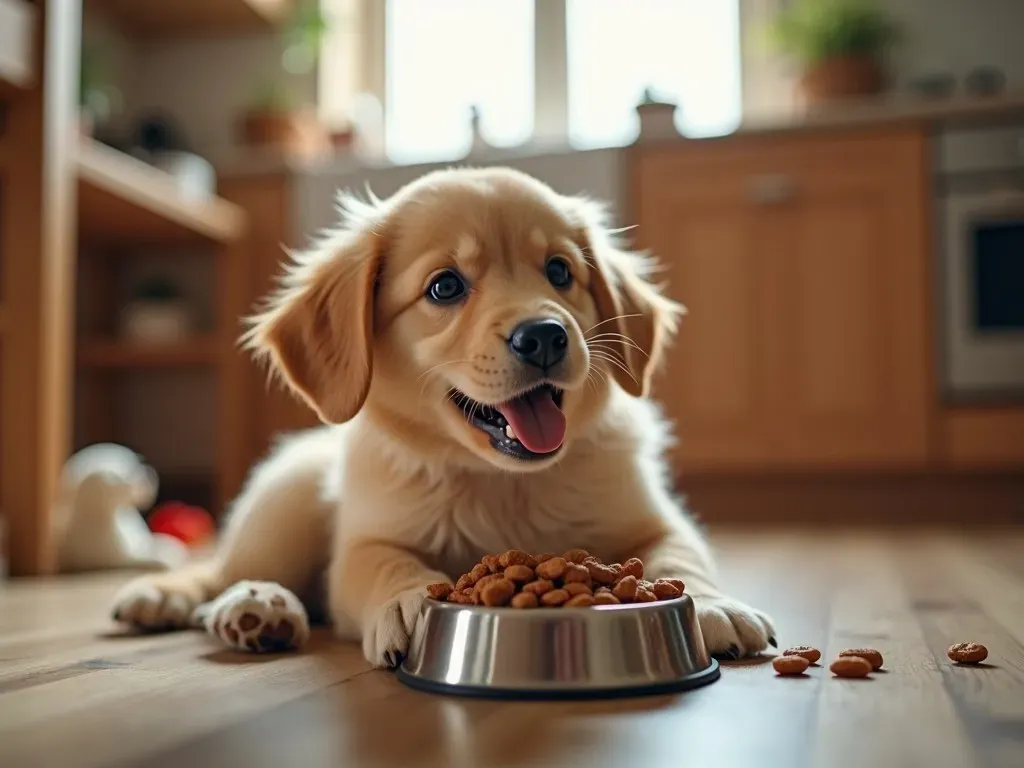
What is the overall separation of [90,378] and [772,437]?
9.43ft

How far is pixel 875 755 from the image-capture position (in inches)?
38.4

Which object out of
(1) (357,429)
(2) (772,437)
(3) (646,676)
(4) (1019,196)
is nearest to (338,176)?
(2) (772,437)

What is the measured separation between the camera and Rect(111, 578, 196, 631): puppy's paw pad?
1.81 metres

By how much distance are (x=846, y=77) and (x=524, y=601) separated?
12.2 feet

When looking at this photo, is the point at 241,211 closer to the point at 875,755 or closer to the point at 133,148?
the point at 133,148

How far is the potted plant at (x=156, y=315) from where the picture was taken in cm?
450

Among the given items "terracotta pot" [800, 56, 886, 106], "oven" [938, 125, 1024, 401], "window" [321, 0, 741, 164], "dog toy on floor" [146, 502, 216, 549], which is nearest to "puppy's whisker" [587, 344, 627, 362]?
"dog toy on floor" [146, 502, 216, 549]

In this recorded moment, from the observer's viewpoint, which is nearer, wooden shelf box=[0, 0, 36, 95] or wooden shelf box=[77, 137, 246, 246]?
wooden shelf box=[0, 0, 36, 95]

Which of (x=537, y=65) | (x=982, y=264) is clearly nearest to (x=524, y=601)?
(x=982, y=264)

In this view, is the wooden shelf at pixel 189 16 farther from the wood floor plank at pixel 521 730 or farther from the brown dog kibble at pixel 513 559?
the wood floor plank at pixel 521 730

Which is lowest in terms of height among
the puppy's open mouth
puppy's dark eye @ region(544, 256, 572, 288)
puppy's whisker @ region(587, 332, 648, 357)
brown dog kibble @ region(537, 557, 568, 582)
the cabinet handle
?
brown dog kibble @ region(537, 557, 568, 582)

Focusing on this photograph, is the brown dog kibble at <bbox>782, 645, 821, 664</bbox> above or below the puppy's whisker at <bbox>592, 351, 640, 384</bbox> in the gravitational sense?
below

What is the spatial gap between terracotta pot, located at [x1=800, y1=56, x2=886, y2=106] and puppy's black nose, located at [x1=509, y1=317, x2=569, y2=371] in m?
3.38

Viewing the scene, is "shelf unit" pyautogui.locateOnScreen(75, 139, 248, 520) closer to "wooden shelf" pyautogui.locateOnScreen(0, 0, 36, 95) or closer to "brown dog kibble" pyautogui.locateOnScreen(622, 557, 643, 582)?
"wooden shelf" pyautogui.locateOnScreen(0, 0, 36, 95)
